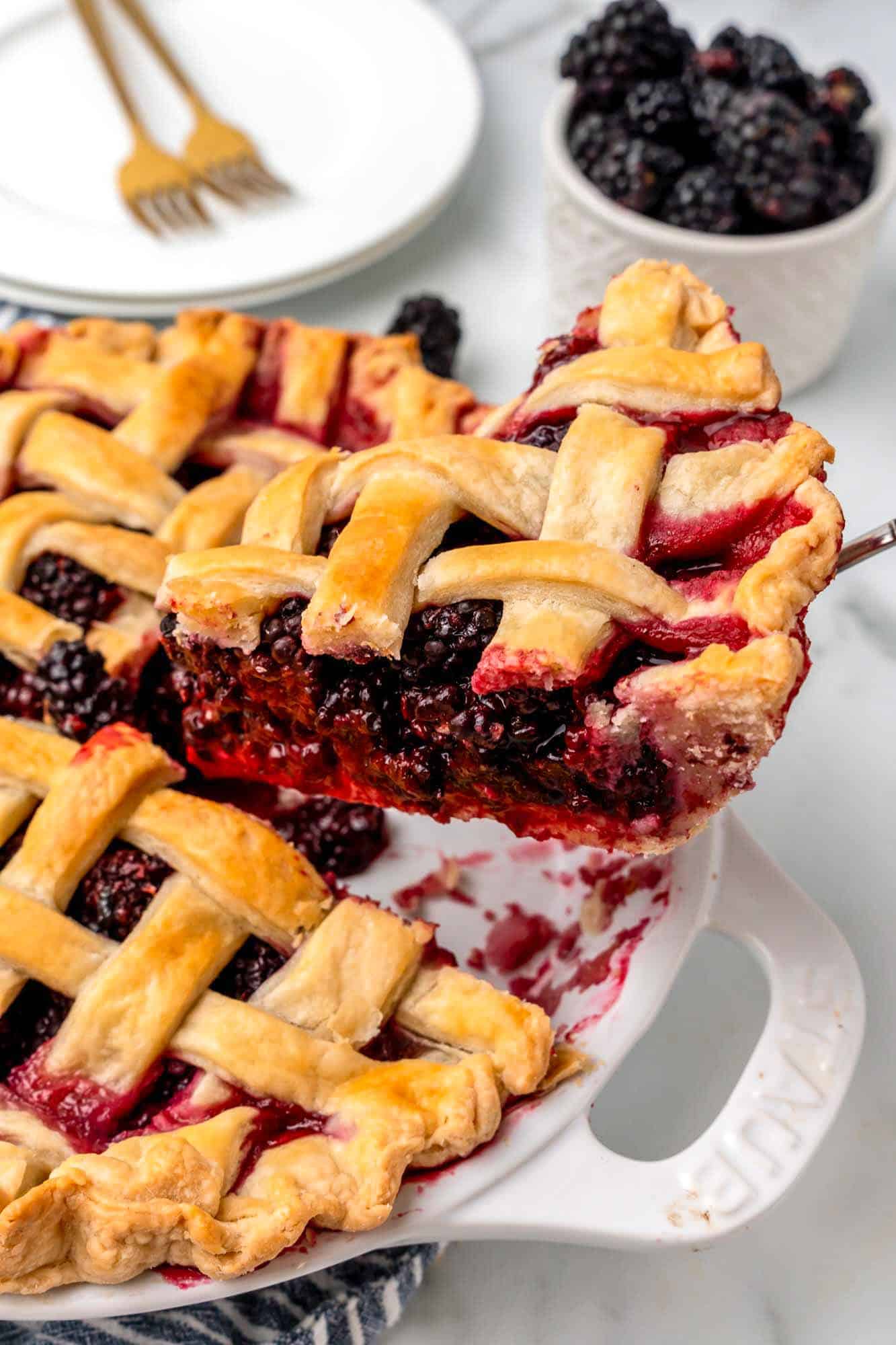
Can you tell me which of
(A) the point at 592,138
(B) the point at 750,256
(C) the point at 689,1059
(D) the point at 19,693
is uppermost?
(A) the point at 592,138

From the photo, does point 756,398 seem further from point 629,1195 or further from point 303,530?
point 629,1195

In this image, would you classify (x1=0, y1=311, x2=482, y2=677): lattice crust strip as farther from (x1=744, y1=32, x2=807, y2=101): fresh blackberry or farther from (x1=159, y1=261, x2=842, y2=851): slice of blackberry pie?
(x1=744, y1=32, x2=807, y2=101): fresh blackberry

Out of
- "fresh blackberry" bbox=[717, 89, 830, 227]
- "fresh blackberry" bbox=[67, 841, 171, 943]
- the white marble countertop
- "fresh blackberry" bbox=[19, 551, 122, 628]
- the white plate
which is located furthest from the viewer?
the white plate

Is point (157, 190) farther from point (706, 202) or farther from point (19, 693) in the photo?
point (19, 693)

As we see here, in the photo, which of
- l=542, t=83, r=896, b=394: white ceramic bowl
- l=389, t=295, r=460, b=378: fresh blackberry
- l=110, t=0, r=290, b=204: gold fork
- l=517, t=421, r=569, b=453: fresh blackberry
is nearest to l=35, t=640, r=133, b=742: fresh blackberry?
l=517, t=421, r=569, b=453: fresh blackberry

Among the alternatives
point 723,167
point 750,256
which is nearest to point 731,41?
point 723,167
